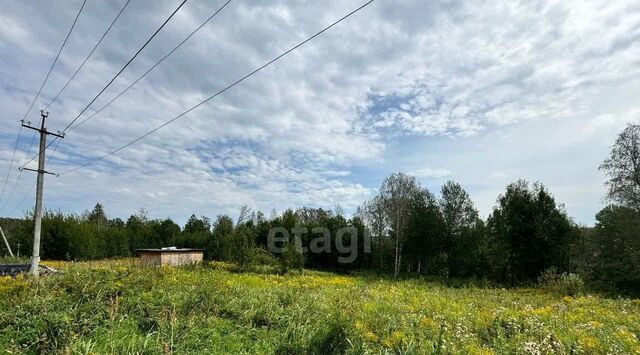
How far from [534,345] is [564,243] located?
1177 inches

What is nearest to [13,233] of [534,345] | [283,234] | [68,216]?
[68,216]

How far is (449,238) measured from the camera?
3581 cm

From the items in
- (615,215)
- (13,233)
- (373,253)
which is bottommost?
(373,253)

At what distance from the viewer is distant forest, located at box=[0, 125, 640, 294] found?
21.5m

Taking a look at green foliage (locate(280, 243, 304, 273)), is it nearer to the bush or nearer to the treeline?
the treeline

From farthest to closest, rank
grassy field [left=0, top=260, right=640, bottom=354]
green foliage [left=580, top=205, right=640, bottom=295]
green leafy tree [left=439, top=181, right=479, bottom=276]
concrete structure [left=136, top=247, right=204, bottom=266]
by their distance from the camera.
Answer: green leafy tree [left=439, top=181, right=479, bottom=276]
concrete structure [left=136, top=247, right=204, bottom=266]
green foliage [left=580, top=205, right=640, bottom=295]
grassy field [left=0, top=260, right=640, bottom=354]

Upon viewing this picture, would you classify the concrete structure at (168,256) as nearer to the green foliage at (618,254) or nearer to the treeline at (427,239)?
the treeline at (427,239)

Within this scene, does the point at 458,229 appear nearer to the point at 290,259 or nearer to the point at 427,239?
the point at 427,239

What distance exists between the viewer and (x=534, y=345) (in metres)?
4.03

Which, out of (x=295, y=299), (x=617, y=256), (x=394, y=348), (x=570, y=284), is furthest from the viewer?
(x=617, y=256)

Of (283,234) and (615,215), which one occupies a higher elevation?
(615,215)

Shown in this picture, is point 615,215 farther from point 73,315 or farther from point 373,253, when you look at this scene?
point 73,315

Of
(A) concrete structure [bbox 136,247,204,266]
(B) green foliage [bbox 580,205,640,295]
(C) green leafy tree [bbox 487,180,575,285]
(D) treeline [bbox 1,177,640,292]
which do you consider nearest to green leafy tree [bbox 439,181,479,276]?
(D) treeline [bbox 1,177,640,292]

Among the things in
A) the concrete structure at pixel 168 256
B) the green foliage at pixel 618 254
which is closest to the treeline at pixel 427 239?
the green foliage at pixel 618 254
